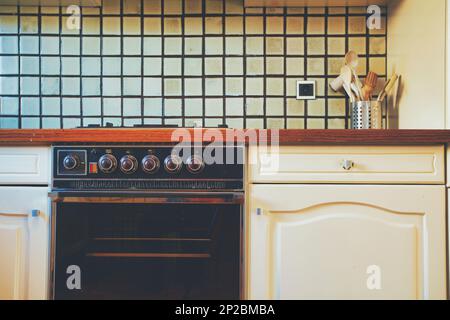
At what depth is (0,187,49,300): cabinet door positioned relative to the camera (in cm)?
115

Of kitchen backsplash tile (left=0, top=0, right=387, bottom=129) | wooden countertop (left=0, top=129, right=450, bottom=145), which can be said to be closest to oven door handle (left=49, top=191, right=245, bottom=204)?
wooden countertop (left=0, top=129, right=450, bottom=145)

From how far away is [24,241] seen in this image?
1152 millimetres

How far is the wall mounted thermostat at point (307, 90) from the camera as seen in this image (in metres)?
1.70

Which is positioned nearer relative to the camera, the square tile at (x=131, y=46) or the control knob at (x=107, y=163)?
the control knob at (x=107, y=163)

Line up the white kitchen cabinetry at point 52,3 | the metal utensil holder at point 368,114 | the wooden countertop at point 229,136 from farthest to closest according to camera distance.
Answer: the white kitchen cabinetry at point 52,3, the metal utensil holder at point 368,114, the wooden countertop at point 229,136

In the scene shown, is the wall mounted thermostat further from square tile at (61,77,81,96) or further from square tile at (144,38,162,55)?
square tile at (61,77,81,96)

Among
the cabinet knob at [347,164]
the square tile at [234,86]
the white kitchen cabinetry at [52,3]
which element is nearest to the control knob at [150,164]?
the cabinet knob at [347,164]

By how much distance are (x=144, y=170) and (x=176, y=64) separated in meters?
0.73

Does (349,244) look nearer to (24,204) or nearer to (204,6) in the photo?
(24,204)

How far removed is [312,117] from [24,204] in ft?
3.83

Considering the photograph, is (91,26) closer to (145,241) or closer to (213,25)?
(213,25)

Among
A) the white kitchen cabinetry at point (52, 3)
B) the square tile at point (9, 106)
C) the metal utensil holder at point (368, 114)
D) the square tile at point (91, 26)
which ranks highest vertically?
the white kitchen cabinetry at point (52, 3)

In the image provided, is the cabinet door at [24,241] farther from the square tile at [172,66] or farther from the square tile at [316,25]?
the square tile at [316,25]

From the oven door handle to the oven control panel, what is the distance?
22 mm
